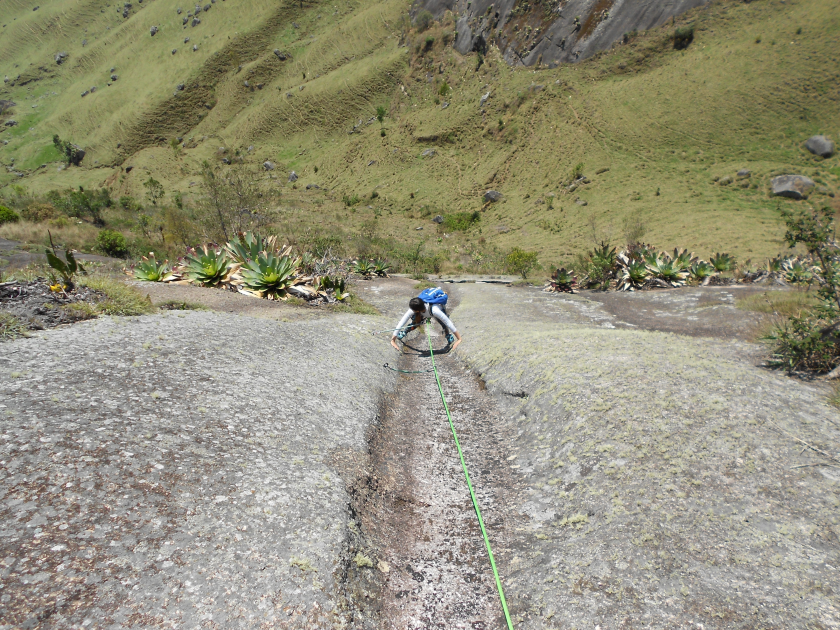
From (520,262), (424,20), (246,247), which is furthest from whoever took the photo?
(424,20)

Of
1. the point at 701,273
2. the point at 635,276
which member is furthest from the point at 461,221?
the point at 701,273

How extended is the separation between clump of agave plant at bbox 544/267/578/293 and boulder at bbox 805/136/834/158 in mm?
34558

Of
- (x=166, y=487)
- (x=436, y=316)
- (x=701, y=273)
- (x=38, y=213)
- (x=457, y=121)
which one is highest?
(x=457, y=121)

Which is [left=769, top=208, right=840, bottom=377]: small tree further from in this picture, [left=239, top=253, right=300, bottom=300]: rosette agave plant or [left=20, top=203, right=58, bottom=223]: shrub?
[left=20, top=203, right=58, bottom=223]: shrub

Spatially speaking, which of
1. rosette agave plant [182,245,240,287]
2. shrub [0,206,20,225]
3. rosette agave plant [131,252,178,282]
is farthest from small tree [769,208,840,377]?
shrub [0,206,20,225]

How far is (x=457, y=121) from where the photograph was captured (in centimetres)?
5409

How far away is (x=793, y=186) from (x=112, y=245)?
43879 millimetres

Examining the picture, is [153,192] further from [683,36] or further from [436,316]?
[683,36]

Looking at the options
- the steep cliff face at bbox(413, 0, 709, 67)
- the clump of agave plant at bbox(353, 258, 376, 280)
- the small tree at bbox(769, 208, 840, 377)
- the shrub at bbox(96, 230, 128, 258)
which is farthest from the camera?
the steep cliff face at bbox(413, 0, 709, 67)

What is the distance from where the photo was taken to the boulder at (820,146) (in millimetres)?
33469

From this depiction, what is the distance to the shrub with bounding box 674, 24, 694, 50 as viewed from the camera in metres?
43.8

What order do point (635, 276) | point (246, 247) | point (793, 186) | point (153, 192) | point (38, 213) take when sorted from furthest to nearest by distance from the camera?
point (153, 192) → point (793, 186) → point (38, 213) → point (635, 276) → point (246, 247)

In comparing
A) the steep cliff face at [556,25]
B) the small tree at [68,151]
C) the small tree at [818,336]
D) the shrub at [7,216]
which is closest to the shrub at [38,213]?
the shrub at [7,216]

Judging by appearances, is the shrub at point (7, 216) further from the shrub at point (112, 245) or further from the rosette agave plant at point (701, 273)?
the rosette agave plant at point (701, 273)
